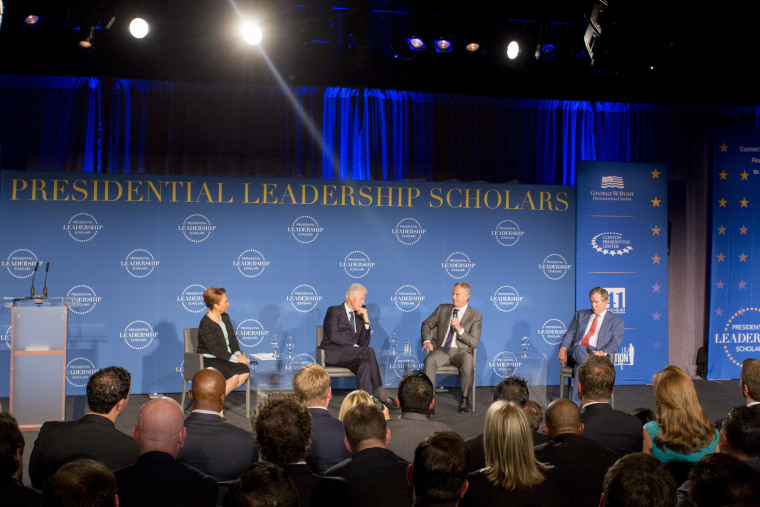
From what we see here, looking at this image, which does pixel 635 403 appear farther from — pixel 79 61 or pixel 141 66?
pixel 79 61

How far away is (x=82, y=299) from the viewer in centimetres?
677

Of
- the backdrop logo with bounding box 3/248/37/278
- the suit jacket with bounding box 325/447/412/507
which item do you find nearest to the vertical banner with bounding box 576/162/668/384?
the suit jacket with bounding box 325/447/412/507

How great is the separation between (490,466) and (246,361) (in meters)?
3.98

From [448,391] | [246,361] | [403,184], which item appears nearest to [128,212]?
[246,361]

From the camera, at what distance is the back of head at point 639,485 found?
5.92 ft

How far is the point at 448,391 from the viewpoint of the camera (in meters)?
7.26

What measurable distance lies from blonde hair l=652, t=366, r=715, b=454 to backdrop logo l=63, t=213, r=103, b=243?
5.64 m

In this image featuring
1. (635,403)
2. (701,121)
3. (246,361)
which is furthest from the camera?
(701,121)

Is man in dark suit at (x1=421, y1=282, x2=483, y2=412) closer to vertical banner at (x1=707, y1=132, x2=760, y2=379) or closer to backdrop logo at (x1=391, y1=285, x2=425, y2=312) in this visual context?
backdrop logo at (x1=391, y1=285, x2=425, y2=312)

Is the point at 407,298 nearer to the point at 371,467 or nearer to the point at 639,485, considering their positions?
the point at 371,467

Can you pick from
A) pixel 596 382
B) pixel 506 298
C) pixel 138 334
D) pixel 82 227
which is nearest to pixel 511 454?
pixel 596 382

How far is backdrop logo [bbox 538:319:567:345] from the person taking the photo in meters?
7.53

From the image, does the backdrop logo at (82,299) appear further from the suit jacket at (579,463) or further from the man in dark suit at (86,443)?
the suit jacket at (579,463)

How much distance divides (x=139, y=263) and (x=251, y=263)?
44.3 inches
